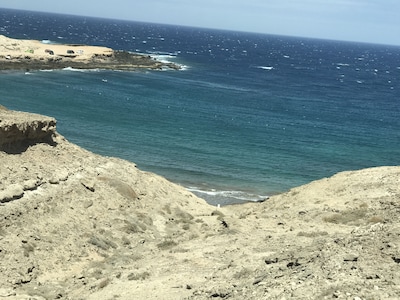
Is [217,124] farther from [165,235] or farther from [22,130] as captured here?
[22,130]

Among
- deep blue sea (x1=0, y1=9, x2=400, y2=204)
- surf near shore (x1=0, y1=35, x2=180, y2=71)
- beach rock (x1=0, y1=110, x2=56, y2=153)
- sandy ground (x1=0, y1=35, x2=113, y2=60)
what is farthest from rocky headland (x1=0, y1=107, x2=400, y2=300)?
sandy ground (x1=0, y1=35, x2=113, y2=60)

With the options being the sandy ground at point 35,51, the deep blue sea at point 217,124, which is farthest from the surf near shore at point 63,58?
the deep blue sea at point 217,124

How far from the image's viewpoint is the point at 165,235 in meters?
25.7

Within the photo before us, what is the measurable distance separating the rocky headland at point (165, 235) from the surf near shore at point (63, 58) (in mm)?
67970

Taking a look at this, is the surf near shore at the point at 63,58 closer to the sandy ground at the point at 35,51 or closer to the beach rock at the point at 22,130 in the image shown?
the sandy ground at the point at 35,51

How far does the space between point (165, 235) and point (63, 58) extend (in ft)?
295

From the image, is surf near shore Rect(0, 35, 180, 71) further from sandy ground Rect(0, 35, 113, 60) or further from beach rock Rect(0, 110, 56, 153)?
beach rock Rect(0, 110, 56, 153)

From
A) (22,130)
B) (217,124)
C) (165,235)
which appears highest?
(22,130)

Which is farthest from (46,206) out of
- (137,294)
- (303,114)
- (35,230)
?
(303,114)

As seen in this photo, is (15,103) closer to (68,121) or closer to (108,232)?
(68,121)

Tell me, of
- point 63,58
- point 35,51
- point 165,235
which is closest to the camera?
point 165,235

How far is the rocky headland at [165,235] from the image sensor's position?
600 inches

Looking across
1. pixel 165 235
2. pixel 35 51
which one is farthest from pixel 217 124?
pixel 35 51

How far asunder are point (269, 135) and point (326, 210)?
35862mm
